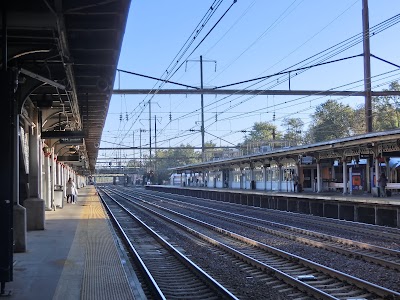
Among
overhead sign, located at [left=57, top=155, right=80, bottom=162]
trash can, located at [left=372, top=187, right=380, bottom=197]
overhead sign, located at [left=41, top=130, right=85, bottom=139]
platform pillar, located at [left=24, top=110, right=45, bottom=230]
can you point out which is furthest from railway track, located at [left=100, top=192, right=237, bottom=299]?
overhead sign, located at [left=57, top=155, right=80, bottom=162]

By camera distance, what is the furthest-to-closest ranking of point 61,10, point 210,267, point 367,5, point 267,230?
point 367,5, point 267,230, point 210,267, point 61,10

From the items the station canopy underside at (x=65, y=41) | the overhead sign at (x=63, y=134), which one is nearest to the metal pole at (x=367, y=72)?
the overhead sign at (x=63, y=134)

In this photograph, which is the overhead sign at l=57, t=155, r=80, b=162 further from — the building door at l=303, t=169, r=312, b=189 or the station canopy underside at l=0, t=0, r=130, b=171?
the station canopy underside at l=0, t=0, r=130, b=171

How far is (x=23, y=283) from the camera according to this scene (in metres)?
7.20

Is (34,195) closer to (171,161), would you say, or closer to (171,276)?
(171,276)

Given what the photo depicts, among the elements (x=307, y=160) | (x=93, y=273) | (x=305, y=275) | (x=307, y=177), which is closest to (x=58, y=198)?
(x=307, y=160)

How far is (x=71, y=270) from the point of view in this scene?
8352 mm

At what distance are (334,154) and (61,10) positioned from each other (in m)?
21.7

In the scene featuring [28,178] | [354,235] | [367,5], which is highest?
[367,5]

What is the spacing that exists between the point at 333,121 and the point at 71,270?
187ft

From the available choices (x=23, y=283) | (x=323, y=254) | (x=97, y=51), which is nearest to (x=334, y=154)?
(x=323, y=254)

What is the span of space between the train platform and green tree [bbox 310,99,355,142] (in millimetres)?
51248

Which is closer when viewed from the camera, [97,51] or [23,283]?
[23,283]

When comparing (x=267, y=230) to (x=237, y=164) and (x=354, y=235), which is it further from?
(x=237, y=164)
